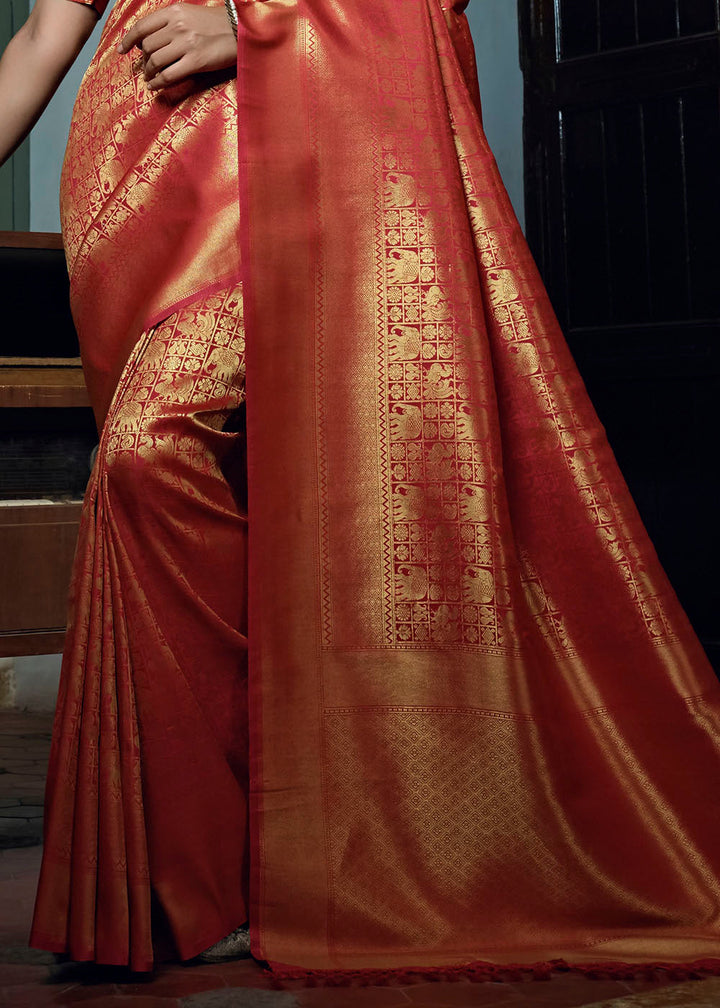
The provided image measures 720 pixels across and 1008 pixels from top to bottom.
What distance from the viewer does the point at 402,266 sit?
1.48 meters

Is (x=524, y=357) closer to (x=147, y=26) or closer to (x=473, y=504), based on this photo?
(x=473, y=504)

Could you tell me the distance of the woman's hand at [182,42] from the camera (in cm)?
146

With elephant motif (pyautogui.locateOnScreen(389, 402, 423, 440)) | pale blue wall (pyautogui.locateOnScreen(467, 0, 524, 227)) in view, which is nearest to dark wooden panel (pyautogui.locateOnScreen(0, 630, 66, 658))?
elephant motif (pyautogui.locateOnScreen(389, 402, 423, 440))

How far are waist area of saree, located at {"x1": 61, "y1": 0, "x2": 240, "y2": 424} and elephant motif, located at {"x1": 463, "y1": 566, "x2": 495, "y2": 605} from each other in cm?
45

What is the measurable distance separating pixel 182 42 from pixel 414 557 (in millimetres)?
674

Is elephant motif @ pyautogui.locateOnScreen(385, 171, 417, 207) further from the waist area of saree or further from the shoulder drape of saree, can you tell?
the waist area of saree

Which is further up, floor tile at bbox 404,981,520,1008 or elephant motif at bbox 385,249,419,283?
elephant motif at bbox 385,249,419,283

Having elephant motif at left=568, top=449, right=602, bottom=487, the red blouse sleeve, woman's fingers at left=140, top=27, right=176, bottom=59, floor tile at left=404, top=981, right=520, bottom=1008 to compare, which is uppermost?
the red blouse sleeve

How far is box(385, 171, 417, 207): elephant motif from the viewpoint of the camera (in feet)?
4.89

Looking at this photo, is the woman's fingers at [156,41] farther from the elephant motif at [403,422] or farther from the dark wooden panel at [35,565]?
the dark wooden panel at [35,565]

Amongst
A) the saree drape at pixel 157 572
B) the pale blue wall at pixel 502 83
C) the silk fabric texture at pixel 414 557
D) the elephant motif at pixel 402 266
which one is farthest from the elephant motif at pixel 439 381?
the pale blue wall at pixel 502 83

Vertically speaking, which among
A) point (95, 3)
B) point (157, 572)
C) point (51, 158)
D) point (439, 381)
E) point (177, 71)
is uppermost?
point (51, 158)

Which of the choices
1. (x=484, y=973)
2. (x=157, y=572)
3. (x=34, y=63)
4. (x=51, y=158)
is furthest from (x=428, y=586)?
(x=51, y=158)

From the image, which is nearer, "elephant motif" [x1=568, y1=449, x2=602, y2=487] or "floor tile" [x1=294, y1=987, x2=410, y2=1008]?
"floor tile" [x1=294, y1=987, x2=410, y2=1008]
